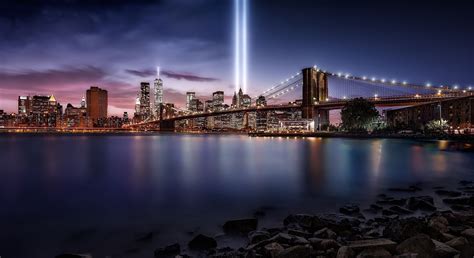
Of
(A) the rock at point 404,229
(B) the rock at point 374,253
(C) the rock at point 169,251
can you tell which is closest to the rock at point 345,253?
(B) the rock at point 374,253

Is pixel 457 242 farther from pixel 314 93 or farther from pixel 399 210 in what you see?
pixel 314 93

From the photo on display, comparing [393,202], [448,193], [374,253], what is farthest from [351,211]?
[448,193]

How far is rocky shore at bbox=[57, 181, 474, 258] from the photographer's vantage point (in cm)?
516

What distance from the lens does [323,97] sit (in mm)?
87500

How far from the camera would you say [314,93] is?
83.1m

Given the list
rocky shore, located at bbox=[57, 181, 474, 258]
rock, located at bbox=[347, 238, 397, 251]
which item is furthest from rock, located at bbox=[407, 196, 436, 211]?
rock, located at bbox=[347, 238, 397, 251]

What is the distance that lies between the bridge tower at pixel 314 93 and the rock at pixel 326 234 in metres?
73.9

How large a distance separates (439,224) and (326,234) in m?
2.22

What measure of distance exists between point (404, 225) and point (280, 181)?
976 centimetres

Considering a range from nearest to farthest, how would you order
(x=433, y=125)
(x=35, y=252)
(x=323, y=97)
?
(x=35, y=252) < (x=433, y=125) < (x=323, y=97)

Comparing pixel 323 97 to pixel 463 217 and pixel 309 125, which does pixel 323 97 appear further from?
pixel 463 217

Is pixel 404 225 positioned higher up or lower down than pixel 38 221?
higher up

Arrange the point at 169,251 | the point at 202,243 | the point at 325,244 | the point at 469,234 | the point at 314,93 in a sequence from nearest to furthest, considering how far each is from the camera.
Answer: the point at 325,244 → the point at 469,234 → the point at 169,251 → the point at 202,243 → the point at 314,93

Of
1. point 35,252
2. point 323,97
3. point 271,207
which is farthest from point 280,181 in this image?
point 323,97
